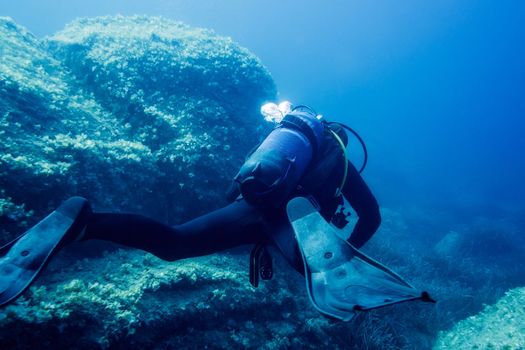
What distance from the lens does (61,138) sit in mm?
4859

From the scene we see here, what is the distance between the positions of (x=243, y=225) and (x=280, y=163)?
0.74 meters

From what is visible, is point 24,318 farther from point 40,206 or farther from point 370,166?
point 370,166

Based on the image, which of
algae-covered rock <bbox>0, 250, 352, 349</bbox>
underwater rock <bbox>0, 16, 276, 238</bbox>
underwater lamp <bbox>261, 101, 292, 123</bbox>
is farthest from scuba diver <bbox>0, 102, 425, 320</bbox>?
underwater rock <bbox>0, 16, 276, 238</bbox>

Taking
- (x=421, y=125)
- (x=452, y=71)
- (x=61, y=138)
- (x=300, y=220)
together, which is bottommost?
(x=300, y=220)

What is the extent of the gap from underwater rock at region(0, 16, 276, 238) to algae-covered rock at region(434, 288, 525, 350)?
6.13 meters

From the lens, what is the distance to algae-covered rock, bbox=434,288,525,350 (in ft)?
19.0

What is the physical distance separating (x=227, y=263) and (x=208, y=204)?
4.85 feet

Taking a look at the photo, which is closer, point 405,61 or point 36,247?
point 36,247

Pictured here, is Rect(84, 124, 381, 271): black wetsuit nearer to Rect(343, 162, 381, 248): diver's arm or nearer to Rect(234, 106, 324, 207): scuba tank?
Rect(343, 162, 381, 248): diver's arm

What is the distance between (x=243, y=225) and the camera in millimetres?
2990

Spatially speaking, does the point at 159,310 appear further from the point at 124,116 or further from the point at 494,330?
the point at 494,330

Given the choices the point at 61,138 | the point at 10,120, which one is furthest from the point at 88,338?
the point at 10,120

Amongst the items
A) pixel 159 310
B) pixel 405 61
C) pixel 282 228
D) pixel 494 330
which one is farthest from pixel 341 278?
pixel 405 61

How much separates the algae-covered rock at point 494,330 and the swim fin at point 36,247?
7458 millimetres
